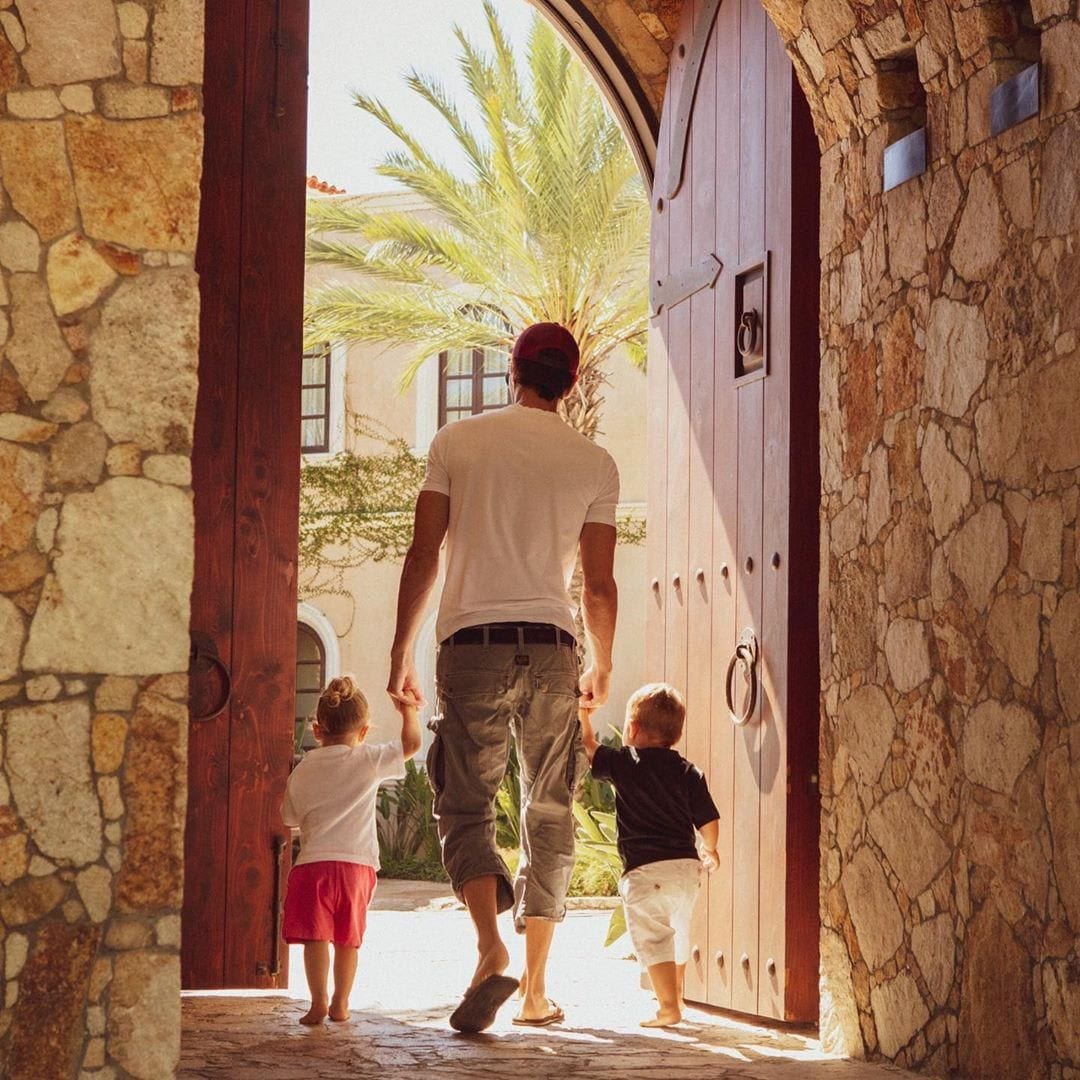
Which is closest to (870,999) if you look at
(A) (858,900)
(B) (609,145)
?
(A) (858,900)

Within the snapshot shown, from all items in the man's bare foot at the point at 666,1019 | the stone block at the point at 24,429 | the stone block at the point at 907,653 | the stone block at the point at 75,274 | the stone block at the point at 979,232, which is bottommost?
the man's bare foot at the point at 666,1019

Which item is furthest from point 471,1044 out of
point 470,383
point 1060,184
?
point 470,383

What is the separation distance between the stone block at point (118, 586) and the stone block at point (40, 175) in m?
0.52

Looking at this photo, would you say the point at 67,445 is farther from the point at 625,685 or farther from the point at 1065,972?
the point at 625,685

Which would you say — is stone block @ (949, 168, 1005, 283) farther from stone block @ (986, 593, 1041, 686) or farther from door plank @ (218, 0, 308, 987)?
door plank @ (218, 0, 308, 987)

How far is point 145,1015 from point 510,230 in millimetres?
11317

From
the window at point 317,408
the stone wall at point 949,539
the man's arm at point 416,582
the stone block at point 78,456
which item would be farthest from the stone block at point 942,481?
the window at point 317,408

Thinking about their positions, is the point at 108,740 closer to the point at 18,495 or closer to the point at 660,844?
the point at 18,495

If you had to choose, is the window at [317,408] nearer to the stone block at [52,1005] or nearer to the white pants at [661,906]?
the white pants at [661,906]

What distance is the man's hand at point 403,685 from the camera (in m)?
4.43

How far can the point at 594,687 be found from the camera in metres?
4.65

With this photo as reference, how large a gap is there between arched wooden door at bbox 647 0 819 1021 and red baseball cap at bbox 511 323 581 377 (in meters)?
0.78

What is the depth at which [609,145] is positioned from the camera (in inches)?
532

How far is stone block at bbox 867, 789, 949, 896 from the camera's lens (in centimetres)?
419
